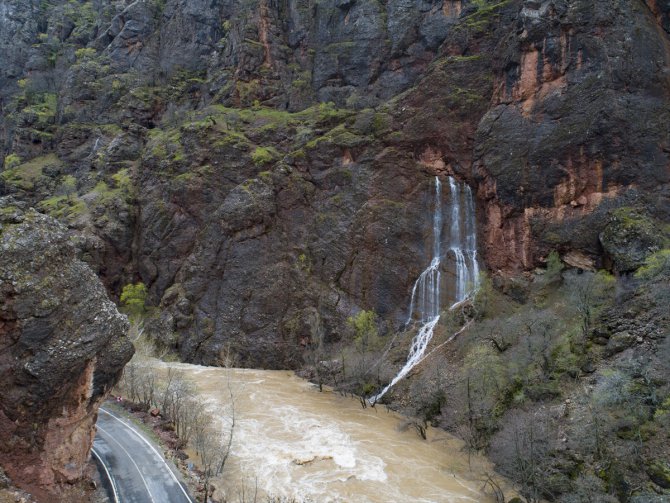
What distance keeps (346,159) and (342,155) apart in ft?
2.68

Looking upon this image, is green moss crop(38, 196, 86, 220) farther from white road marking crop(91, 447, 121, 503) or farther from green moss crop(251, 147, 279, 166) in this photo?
white road marking crop(91, 447, 121, 503)

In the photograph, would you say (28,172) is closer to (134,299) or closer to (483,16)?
(134,299)

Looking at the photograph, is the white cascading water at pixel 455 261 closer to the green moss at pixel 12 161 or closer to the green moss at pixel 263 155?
the green moss at pixel 263 155

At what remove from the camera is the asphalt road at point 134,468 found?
2162 centimetres

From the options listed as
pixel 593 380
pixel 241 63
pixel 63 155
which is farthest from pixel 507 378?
pixel 63 155

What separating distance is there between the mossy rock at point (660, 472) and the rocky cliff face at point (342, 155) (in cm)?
2064

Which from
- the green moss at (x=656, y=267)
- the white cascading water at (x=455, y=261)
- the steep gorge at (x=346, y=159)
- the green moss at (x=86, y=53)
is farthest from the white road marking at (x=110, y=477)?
the green moss at (x=86, y=53)

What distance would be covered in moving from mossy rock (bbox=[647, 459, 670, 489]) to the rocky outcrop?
78.5ft

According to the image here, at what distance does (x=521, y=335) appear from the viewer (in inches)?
1483

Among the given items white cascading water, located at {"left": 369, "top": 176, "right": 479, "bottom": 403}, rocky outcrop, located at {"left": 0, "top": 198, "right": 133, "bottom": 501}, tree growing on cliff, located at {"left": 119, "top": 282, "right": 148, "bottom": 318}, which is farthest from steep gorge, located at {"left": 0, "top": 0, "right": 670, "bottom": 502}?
rocky outcrop, located at {"left": 0, "top": 198, "right": 133, "bottom": 501}

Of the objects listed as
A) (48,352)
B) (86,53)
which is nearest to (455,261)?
(48,352)

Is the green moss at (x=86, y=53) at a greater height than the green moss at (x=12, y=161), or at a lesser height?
greater

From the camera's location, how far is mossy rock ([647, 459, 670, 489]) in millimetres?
21500

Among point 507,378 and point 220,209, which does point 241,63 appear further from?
point 507,378
